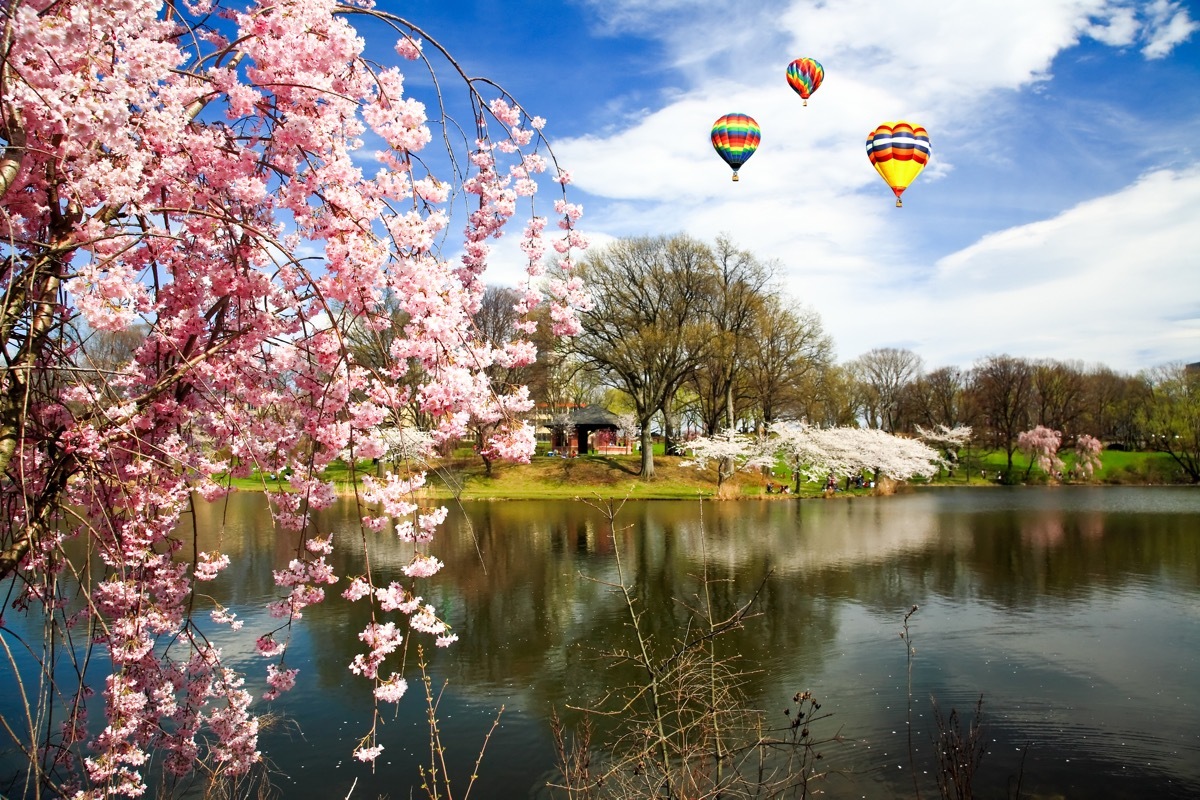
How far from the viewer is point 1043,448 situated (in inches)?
1766

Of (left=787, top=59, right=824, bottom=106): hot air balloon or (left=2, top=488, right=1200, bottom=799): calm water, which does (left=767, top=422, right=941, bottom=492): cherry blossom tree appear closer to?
(left=2, top=488, right=1200, bottom=799): calm water

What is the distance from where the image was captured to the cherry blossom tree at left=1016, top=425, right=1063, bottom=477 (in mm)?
44000

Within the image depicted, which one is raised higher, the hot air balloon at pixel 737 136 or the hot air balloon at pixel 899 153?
the hot air balloon at pixel 737 136

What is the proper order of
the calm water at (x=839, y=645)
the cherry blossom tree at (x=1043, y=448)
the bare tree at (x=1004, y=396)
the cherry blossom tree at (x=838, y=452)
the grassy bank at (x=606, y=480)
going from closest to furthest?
the calm water at (x=839, y=645) → the grassy bank at (x=606, y=480) → the cherry blossom tree at (x=838, y=452) → the cherry blossom tree at (x=1043, y=448) → the bare tree at (x=1004, y=396)

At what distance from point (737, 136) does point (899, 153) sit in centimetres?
532

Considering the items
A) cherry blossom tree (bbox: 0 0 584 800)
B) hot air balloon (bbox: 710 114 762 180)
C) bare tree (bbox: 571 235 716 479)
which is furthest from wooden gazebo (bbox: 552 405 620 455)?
cherry blossom tree (bbox: 0 0 584 800)

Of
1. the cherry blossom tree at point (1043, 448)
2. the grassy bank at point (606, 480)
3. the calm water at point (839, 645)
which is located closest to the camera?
the calm water at point (839, 645)

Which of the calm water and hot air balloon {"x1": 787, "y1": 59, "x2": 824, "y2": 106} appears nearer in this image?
the calm water

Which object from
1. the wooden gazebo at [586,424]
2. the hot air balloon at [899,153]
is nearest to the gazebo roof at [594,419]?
the wooden gazebo at [586,424]

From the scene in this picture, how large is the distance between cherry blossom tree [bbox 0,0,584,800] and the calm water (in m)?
0.58

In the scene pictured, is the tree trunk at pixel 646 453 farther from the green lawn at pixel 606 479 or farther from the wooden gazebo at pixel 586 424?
the wooden gazebo at pixel 586 424

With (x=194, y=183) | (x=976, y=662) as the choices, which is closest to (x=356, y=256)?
(x=194, y=183)

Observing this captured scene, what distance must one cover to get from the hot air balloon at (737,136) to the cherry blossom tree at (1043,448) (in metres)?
32.3

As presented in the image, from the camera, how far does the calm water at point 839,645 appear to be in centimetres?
679
